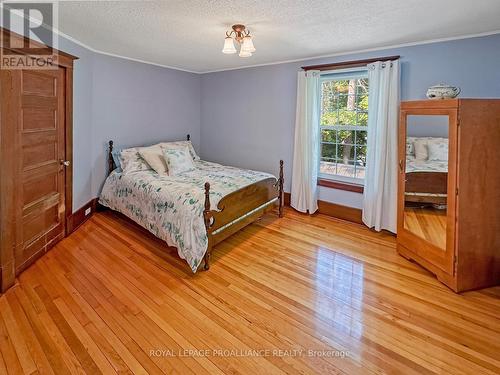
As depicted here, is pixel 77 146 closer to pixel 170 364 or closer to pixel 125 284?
pixel 125 284

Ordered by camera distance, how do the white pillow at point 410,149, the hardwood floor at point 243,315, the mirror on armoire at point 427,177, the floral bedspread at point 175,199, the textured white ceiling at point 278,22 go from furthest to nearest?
the white pillow at point 410,149
the floral bedspread at point 175,199
the mirror on armoire at point 427,177
the textured white ceiling at point 278,22
the hardwood floor at point 243,315

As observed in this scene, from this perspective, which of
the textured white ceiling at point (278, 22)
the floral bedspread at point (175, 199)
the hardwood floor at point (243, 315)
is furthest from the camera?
the floral bedspread at point (175, 199)

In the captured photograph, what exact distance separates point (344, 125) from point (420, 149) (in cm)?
140

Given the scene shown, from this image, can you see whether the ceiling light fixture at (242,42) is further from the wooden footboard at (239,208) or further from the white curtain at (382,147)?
the white curtain at (382,147)

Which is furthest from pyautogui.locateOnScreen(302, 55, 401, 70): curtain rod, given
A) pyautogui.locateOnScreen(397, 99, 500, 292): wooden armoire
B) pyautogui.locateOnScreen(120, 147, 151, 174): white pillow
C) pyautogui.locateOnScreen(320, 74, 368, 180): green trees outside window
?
pyautogui.locateOnScreen(120, 147, 151, 174): white pillow

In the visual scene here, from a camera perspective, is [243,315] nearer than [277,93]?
Yes

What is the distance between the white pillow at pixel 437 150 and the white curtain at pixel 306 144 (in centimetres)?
164

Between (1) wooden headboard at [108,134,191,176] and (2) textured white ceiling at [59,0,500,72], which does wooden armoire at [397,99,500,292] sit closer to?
(2) textured white ceiling at [59,0,500,72]

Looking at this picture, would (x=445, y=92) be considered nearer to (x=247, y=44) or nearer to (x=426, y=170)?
(x=426, y=170)

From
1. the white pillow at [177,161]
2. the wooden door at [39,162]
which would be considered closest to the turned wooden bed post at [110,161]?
the white pillow at [177,161]

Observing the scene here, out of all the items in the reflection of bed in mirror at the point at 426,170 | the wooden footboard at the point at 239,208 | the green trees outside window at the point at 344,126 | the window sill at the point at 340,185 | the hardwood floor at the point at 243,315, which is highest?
the green trees outside window at the point at 344,126

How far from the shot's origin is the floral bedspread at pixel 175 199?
2705mm

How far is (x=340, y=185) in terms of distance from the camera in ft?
13.4

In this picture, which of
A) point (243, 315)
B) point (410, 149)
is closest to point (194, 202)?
point (243, 315)
